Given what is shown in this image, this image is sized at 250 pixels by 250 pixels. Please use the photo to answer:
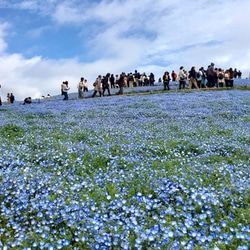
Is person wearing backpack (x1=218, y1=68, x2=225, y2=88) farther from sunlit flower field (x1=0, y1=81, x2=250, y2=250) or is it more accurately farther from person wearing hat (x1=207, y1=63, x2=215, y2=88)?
sunlit flower field (x1=0, y1=81, x2=250, y2=250)

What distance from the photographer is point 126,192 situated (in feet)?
18.0

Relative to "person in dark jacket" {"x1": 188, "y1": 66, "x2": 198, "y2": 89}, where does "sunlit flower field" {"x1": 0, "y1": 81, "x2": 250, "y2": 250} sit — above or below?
below

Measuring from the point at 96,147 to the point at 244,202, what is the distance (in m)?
4.30

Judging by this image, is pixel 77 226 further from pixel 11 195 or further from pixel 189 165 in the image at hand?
pixel 189 165

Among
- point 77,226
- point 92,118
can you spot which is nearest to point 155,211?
point 77,226

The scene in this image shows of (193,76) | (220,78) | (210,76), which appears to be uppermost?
(193,76)

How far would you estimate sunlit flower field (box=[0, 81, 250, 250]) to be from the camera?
4.11 meters

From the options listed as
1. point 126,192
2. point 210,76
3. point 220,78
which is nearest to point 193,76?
point 210,76

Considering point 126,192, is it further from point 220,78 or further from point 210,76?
point 220,78

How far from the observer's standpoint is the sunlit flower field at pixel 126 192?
13.5 ft

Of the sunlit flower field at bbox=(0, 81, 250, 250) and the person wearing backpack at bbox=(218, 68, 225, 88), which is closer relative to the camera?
the sunlit flower field at bbox=(0, 81, 250, 250)

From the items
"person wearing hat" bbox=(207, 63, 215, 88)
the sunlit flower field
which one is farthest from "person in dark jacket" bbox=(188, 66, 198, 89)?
the sunlit flower field

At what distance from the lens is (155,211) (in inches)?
193

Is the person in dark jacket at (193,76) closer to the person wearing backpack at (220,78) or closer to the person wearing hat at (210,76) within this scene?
the person wearing hat at (210,76)
